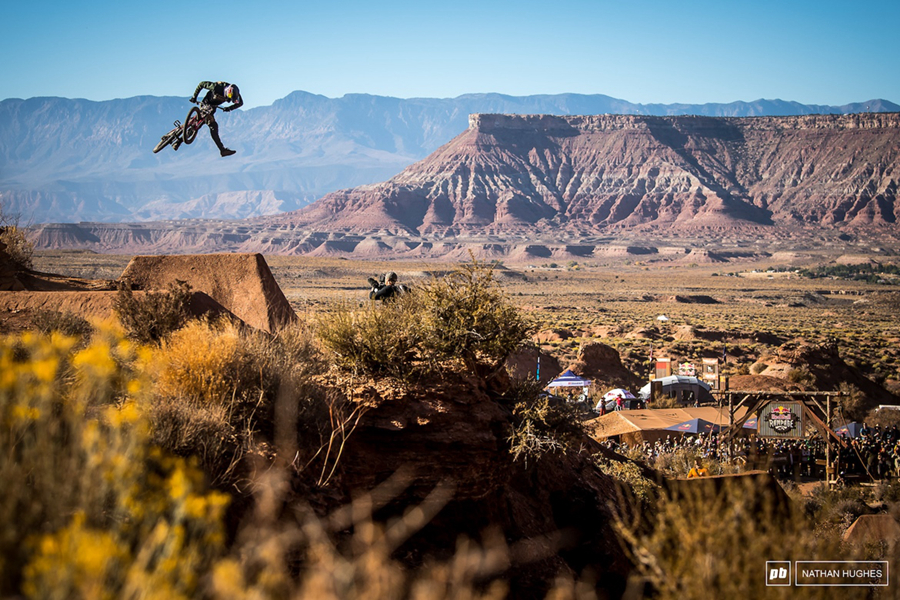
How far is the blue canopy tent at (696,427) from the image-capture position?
2123cm

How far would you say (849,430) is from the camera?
2216 centimetres

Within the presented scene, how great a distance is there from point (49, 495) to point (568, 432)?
262 inches

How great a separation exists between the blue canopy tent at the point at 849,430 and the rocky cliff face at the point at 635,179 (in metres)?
136

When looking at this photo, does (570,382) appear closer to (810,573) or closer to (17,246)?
(17,246)

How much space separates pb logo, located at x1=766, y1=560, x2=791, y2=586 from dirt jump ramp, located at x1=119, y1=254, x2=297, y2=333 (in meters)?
8.02

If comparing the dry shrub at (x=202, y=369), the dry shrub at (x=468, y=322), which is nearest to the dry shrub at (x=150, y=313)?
the dry shrub at (x=202, y=369)

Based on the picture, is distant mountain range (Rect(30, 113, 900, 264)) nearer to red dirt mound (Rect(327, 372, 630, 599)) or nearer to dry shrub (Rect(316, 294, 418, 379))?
red dirt mound (Rect(327, 372, 630, 599))

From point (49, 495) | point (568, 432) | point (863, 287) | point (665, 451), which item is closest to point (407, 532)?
point (568, 432)

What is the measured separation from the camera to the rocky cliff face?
158 metres

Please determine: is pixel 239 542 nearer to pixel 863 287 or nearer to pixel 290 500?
pixel 290 500

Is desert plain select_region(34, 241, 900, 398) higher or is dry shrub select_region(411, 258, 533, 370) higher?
dry shrub select_region(411, 258, 533, 370)

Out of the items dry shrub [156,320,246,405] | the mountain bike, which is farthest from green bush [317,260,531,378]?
the mountain bike

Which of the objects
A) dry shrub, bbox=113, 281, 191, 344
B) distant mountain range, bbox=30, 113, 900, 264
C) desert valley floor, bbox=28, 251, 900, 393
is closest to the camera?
dry shrub, bbox=113, 281, 191, 344

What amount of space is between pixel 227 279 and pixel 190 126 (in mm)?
2482
